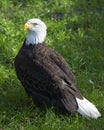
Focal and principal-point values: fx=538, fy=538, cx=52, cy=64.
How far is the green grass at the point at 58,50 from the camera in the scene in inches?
277

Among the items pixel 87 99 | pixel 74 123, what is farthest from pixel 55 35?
pixel 74 123

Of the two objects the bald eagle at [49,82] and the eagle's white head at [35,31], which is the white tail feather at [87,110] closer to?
the bald eagle at [49,82]

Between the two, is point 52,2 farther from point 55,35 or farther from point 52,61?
point 52,61

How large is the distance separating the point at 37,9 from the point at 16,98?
120 inches

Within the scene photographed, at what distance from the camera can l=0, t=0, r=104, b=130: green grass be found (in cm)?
704

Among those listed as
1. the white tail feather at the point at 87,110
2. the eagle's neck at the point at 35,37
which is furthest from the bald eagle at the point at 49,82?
the eagle's neck at the point at 35,37

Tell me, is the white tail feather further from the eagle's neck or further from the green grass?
the eagle's neck

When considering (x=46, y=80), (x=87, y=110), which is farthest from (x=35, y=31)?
(x=87, y=110)

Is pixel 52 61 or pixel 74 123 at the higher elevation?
pixel 52 61

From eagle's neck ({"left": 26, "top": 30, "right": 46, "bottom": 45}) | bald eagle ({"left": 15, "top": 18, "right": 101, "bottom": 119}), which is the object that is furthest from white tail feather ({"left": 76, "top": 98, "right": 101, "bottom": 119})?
eagle's neck ({"left": 26, "top": 30, "right": 46, "bottom": 45})

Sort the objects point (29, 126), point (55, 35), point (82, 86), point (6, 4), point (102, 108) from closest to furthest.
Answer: point (29, 126)
point (102, 108)
point (82, 86)
point (55, 35)
point (6, 4)

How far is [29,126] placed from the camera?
6.89 metres

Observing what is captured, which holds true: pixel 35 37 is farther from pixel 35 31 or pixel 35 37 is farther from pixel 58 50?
pixel 58 50

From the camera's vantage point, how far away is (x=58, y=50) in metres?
8.88
